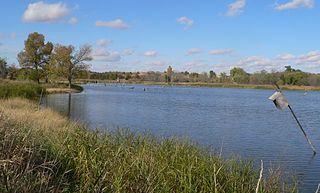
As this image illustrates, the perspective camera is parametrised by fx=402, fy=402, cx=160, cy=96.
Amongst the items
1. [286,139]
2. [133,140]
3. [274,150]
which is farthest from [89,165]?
[286,139]

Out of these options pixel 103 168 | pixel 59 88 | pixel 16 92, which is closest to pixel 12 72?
pixel 59 88

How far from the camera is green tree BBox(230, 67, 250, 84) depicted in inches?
6181

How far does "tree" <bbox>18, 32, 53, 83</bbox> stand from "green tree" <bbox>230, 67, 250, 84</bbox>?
3686 inches

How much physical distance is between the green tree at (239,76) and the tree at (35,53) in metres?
93.6

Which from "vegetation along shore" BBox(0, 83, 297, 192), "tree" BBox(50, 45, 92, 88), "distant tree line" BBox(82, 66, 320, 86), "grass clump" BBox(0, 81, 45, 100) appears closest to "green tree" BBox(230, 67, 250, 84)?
"distant tree line" BBox(82, 66, 320, 86)

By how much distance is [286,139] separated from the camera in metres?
23.0

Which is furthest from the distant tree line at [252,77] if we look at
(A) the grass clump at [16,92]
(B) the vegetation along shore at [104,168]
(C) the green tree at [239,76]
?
(B) the vegetation along shore at [104,168]

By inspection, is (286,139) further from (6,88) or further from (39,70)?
(39,70)

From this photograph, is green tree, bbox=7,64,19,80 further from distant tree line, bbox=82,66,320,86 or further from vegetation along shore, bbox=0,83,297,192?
vegetation along shore, bbox=0,83,297,192

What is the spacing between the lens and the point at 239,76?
6476 inches

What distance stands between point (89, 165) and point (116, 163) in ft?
2.02

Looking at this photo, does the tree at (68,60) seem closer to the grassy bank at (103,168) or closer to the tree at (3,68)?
the tree at (3,68)

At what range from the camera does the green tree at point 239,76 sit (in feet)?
515

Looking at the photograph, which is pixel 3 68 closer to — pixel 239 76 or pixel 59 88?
pixel 59 88
